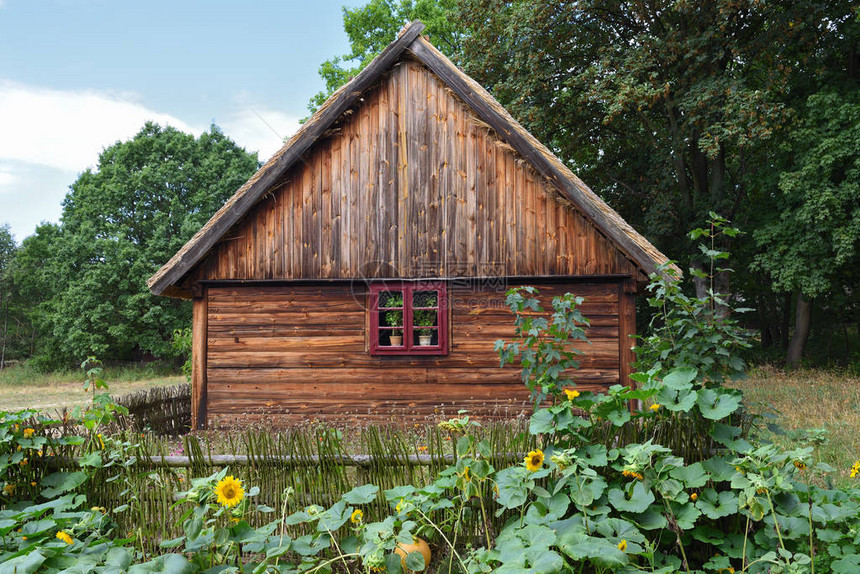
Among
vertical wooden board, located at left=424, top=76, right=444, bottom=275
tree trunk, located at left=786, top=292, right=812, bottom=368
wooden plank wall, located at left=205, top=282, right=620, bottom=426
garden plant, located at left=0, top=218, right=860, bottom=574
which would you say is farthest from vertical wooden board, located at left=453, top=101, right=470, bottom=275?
tree trunk, located at left=786, top=292, right=812, bottom=368

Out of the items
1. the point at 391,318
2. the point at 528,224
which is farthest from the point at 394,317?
the point at 528,224

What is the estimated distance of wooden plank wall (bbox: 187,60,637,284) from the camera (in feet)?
27.3

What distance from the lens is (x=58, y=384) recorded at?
22.6 metres

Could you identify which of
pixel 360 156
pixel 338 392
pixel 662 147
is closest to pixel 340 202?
pixel 360 156

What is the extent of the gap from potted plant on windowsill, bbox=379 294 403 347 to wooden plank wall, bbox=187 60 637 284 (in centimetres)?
79

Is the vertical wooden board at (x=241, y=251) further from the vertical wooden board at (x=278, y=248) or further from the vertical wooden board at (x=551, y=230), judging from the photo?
the vertical wooden board at (x=551, y=230)

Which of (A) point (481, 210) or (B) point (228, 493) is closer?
(B) point (228, 493)

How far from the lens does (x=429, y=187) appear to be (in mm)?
8539

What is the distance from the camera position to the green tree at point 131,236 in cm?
2373

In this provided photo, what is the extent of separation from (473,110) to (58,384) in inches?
890

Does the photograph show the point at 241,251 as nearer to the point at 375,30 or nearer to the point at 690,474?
the point at 690,474

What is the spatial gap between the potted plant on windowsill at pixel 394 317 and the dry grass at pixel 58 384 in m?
11.7

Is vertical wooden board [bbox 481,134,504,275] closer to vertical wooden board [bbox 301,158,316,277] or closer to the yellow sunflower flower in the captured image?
vertical wooden board [bbox 301,158,316,277]

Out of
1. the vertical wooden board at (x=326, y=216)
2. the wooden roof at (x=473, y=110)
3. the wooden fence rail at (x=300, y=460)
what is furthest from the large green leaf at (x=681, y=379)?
the vertical wooden board at (x=326, y=216)
